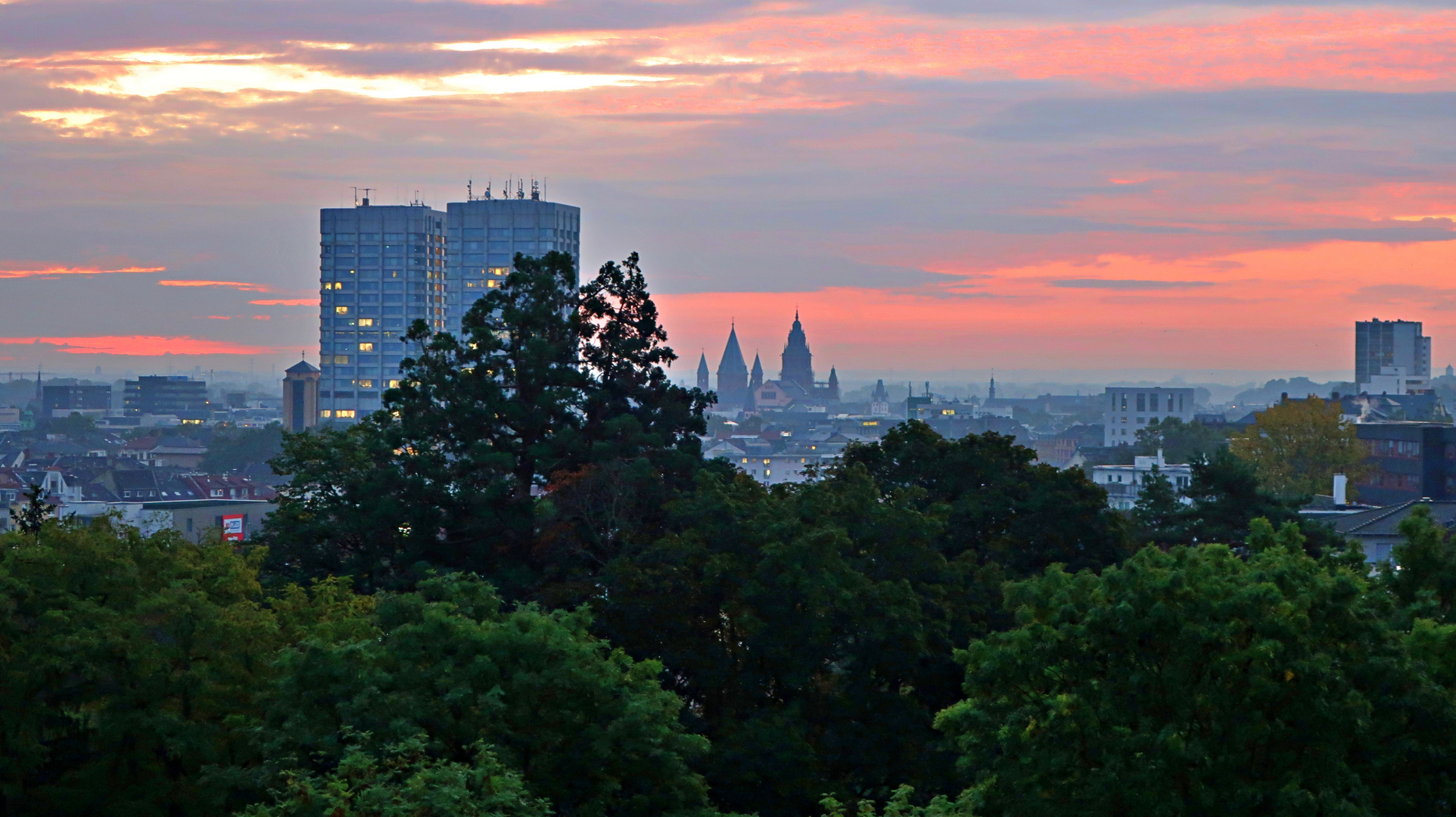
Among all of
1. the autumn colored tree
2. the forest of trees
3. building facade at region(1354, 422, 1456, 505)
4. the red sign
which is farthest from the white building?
the forest of trees

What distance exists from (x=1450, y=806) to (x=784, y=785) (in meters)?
11.5

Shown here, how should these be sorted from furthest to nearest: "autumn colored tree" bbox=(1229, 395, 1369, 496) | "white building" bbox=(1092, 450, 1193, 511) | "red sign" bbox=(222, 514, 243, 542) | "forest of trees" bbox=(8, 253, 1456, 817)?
"white building" bbox=(1092, 450, 1193, 511), "red sign" bbox=(222, 514, 243, 542), "autumn colored tree" bbox=(1229, 395, 1369, 496), "forest of trees" bbox=(8, 253, 1456, 817)

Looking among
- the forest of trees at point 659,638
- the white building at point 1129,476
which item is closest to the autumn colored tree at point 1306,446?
the white building at point 1129,476

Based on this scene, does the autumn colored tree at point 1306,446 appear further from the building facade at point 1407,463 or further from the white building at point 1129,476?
the white building at point 1129,476

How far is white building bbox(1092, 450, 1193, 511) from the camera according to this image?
436 feet

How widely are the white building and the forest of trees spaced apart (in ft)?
298

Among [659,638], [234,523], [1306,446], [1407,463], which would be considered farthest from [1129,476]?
[659,638]

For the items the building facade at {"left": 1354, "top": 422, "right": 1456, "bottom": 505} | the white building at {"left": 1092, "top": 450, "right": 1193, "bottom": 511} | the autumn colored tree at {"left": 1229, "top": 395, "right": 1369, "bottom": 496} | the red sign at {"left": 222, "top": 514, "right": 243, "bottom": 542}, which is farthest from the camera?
the white building at {"left": 1092, "top": 450, "right": 1193, "bottom": 511}

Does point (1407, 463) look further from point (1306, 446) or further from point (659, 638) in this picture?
point (659, 638)

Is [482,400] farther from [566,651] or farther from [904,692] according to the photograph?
[566,651]

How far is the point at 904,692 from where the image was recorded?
109ft

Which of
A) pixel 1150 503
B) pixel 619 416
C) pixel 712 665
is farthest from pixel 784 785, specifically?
pixel 1150 503

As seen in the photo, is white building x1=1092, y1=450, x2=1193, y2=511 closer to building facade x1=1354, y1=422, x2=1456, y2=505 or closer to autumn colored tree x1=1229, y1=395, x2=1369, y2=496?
building facade x1=1354, y1=422, x2=1456, y2=505

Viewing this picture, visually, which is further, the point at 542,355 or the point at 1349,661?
the point at 542,355
